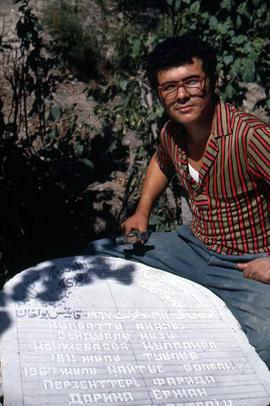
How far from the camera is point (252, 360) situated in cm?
248

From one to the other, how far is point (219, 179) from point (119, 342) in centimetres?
89

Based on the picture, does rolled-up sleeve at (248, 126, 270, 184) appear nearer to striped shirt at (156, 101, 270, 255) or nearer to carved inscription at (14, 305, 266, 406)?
striped shirt at (156, 101, 270, 255)

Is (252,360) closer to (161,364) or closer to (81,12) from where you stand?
(161,364)

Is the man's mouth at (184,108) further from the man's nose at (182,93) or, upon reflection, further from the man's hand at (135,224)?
the man's hand at (135,224)

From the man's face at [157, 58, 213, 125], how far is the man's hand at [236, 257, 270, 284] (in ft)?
2.29

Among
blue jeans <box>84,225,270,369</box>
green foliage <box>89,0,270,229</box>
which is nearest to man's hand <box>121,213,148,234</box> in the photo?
blue jeans <box>84,225,270,369</box>

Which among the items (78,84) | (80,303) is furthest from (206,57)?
(78,84)

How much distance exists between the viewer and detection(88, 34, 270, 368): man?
2734 mm

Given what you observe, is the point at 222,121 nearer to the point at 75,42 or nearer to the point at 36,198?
the point at 36,198

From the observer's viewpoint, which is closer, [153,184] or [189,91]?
[189,91]

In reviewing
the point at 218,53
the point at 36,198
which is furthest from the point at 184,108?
the point at 218,53

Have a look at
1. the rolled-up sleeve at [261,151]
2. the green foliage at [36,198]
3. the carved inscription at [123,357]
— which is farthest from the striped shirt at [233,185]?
the green foliage at [36,198]

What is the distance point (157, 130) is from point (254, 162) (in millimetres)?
1927

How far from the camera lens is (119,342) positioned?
2.50 m
